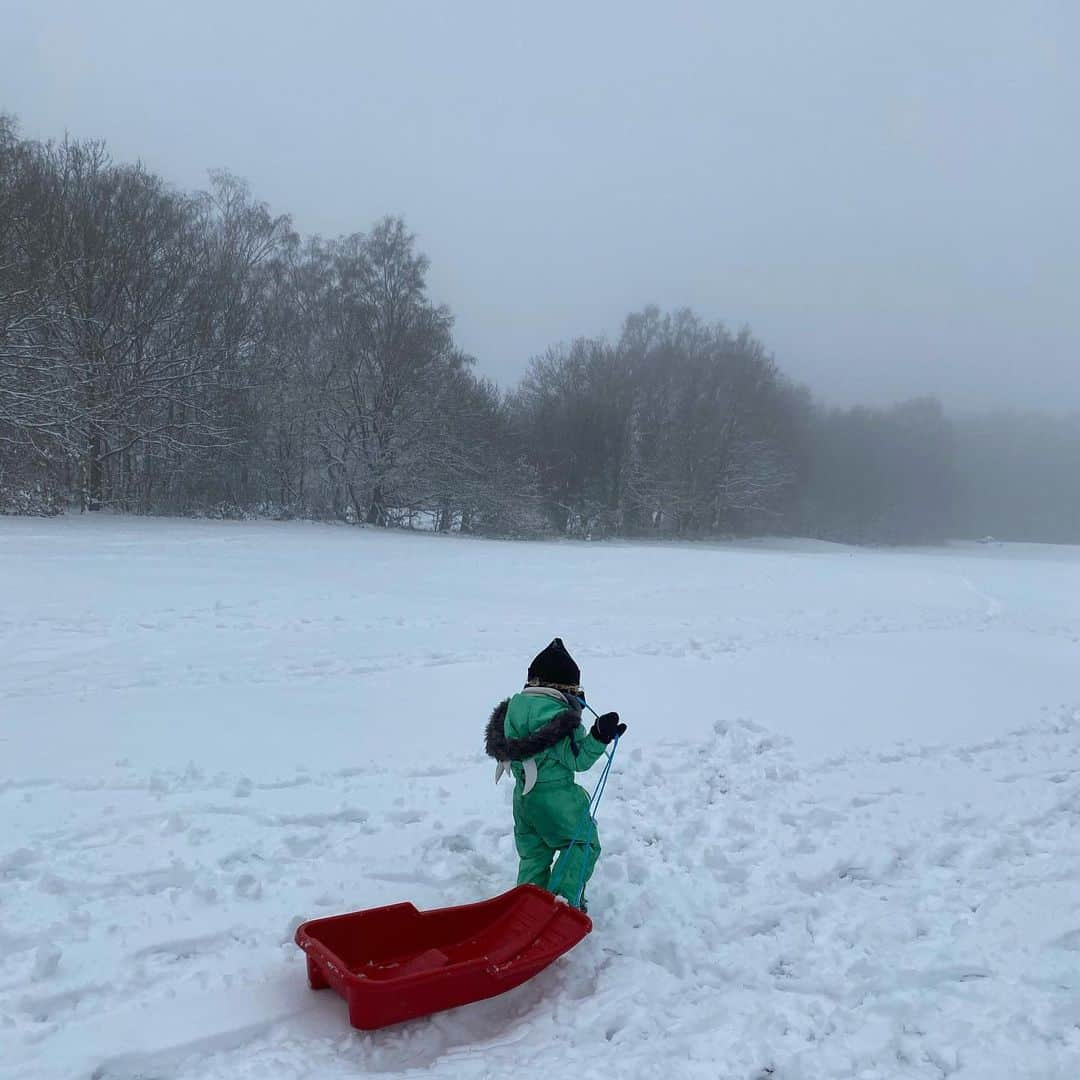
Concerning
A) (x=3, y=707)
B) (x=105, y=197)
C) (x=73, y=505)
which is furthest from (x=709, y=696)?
(x=105, y=197)

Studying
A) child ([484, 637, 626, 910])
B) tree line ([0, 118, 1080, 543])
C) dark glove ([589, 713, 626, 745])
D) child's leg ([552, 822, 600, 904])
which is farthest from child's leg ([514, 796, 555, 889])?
tree line ([0, 118, 1080, 543])

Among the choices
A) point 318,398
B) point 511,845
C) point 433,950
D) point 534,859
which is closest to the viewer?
point 433,950

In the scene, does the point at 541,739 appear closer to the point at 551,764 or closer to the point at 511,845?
the point at 551,764

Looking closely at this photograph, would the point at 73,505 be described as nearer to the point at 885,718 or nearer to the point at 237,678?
the point at 237,678

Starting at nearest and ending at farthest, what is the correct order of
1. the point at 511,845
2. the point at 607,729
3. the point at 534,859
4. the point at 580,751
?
the point at 607,729 → the point at 580,751 → the point at 534,859 → the point at 511,845

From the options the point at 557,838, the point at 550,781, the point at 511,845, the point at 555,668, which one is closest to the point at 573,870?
the point at 557,838

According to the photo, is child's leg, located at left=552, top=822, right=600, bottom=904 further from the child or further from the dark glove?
the dark glove

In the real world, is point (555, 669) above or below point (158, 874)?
above

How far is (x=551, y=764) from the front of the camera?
4.07 meters

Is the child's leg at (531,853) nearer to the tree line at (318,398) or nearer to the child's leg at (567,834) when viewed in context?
the child's leg at (567,834)

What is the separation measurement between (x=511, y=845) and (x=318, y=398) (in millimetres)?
28704

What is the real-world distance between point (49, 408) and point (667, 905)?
21.3 m

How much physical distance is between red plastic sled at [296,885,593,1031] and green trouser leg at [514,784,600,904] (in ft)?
0.67

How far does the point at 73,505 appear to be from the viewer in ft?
79.2
